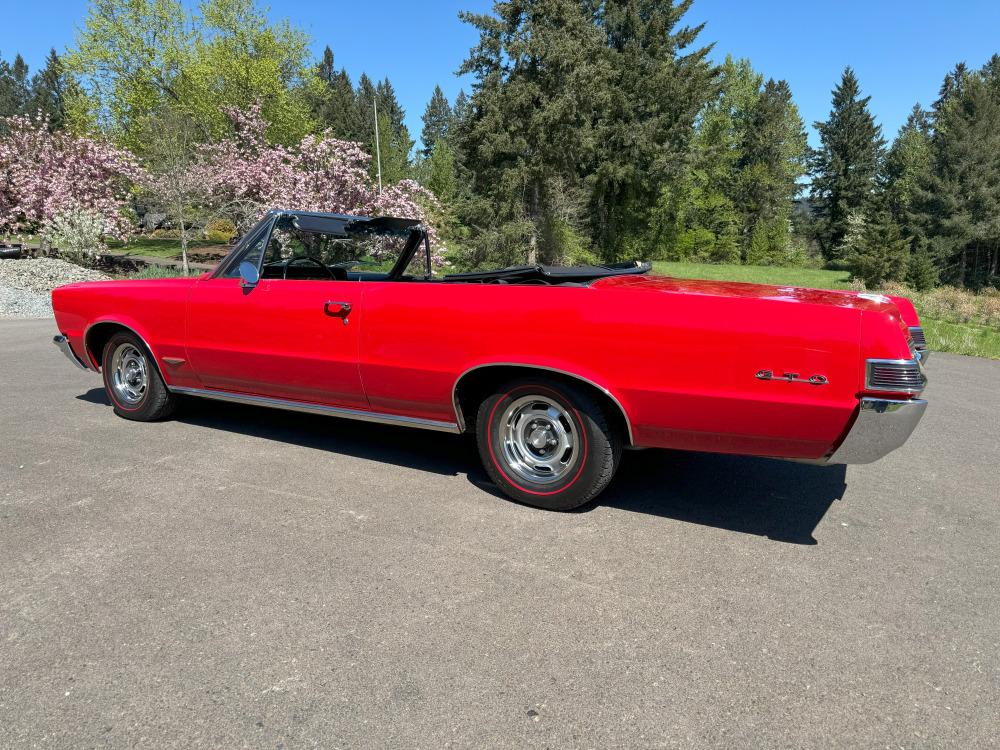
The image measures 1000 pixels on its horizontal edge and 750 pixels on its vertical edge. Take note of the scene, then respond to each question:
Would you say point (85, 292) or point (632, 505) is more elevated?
point (85, 292)

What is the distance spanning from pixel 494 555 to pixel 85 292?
13.9 ft

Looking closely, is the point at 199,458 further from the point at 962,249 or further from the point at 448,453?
the point at 962,249

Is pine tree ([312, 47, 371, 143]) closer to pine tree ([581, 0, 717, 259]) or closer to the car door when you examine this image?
pine tree ([581, 0, 717, 259])

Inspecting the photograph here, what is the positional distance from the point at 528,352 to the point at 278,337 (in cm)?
183

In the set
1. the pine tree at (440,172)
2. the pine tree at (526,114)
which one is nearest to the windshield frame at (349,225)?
the pine tree at (526,114)

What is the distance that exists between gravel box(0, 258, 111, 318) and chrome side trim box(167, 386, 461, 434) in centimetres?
1152

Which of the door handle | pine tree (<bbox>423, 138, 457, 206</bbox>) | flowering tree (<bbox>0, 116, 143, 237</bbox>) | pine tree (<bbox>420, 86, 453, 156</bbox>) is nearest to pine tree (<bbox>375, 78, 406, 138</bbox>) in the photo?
pine tree (<bbox>420, 86, 453, 156</bbox>)

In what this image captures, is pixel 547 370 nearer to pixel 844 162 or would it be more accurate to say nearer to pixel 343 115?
pixel 844 162

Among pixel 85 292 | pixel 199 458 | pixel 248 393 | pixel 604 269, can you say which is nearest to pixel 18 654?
pixel 199 458

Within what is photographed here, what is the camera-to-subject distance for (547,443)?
3.91 meters

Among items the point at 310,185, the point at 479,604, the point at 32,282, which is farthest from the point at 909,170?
the point at 479,604

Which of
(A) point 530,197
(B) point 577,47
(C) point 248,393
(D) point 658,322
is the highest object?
(B) point 577,47

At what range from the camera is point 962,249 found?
5300 cm

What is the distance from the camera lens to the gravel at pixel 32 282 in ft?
48.3
